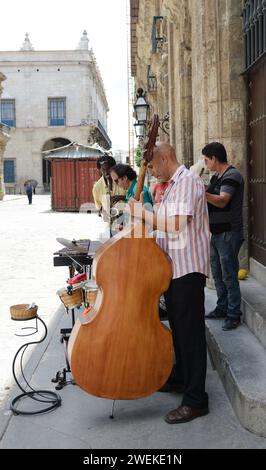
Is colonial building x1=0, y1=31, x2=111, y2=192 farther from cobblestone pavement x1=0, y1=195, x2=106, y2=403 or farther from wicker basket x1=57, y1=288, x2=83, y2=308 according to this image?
wicker basket x1=57, y1=288, x2=83, y2=308

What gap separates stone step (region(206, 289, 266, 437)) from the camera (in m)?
3.20

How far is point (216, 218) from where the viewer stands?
4.57 metres

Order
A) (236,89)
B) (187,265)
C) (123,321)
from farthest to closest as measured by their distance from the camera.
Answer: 1. (236,89)
2. (187,265)
3. (123,321)

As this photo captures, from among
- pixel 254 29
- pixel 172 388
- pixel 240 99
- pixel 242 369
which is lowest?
pixel 172 388

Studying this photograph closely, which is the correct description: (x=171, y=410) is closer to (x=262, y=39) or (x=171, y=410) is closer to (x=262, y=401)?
(x=262, y=401)

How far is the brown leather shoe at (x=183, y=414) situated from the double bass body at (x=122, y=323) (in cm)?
31

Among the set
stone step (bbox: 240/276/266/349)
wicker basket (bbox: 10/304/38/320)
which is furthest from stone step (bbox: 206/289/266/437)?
wicker basket (bbox: 10/304/38/320)

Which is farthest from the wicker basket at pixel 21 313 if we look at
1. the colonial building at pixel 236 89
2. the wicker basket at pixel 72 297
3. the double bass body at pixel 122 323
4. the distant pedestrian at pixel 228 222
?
the colonial building at pixel 236 89

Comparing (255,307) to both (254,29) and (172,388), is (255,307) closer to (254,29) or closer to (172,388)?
(172,388)

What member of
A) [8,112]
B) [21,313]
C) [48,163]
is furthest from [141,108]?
[8,112]

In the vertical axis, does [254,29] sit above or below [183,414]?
above

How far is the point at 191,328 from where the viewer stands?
11.1ft

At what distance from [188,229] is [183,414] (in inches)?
45.8
